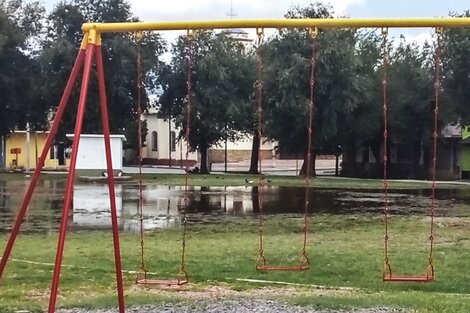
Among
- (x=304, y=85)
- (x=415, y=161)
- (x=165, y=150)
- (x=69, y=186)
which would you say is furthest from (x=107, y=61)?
(x=69, y=186)

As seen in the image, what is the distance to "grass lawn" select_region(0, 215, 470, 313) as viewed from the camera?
355 inches

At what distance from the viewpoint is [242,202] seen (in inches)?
1016

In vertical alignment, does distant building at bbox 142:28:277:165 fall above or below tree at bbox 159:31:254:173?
below

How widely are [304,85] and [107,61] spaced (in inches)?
388

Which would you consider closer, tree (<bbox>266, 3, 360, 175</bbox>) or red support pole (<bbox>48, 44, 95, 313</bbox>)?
red support pole (<bbox>48, 44, 95, 313</bbox>)

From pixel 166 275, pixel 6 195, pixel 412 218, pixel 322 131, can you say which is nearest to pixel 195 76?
pixel 322 131

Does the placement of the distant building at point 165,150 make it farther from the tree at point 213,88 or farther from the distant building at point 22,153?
the tree at point 213,88

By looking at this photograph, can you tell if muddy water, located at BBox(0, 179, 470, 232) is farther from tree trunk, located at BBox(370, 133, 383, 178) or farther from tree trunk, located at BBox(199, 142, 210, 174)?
tree trunk, located at BBox(370, 133, 383, 178)

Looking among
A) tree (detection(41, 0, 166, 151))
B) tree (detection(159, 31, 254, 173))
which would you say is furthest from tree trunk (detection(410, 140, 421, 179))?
tree (detection(41, 0, 166, 151))

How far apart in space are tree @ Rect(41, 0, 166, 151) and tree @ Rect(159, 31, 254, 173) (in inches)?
56.6

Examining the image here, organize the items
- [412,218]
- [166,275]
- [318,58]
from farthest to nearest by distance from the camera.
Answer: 1. [318,58]
2. [412,218]
3. [166,275]

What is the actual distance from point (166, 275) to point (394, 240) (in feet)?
18.6

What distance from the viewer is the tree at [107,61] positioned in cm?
4312

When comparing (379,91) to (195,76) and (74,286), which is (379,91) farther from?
(74,286)
